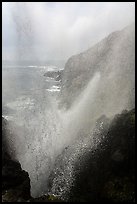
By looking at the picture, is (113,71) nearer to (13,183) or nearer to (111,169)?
(111,169)

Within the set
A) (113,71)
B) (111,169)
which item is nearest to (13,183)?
(111,169)

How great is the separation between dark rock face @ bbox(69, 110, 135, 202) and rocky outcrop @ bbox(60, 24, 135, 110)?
2230 centimetres

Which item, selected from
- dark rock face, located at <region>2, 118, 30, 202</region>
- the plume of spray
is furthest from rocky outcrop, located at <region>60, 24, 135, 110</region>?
dark rock face, located at <region>2, 118, 30, 202</region>

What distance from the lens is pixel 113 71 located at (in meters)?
94.3

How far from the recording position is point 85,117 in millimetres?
83062

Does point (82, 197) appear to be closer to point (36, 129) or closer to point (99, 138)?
point (99, 138)

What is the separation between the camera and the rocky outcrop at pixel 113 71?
83.2 m

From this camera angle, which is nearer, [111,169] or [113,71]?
[111,169]

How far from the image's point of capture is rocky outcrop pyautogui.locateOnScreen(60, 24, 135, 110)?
273 feet

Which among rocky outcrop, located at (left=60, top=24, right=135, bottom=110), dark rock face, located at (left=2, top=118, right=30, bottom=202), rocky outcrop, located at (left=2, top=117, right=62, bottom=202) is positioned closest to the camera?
rocky outcrop, located at (left=2, top=117, right=62, bottom=202)

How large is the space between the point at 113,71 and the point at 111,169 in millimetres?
54174

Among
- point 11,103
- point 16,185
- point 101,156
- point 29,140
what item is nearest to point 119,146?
point 101,156

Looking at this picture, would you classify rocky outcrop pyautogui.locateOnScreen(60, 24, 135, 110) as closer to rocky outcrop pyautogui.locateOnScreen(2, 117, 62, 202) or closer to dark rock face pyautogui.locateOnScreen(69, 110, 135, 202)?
dark rock face pyautogui.locateOnScreen(69, 110, 135, 202)

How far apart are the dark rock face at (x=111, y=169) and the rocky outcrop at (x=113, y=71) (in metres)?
22.3
